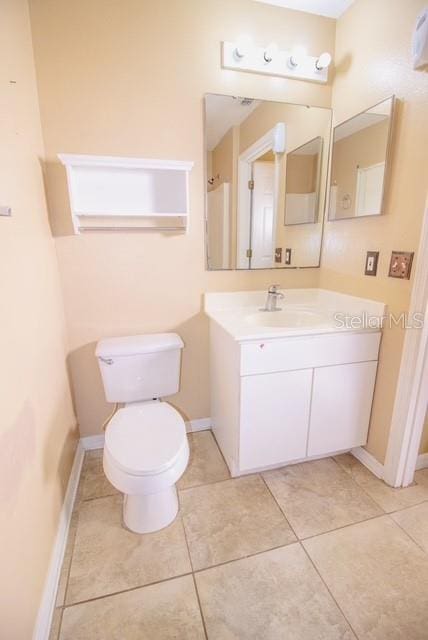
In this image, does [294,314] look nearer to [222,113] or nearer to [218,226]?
[218,226]

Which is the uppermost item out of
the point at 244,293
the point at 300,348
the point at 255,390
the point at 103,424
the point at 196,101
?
the point at 196,101

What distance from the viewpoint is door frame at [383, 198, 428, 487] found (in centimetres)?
124

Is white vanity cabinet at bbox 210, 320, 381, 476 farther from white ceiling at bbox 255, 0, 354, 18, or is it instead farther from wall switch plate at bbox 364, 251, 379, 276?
white ceiling at bbox 255, 0, 354, 18

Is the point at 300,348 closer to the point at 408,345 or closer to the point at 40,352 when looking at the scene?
the point at 408,345

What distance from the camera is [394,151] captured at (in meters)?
1.33

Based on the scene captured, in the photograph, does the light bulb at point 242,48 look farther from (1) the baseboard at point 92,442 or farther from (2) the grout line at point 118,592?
(2) the grout line at point 118,592

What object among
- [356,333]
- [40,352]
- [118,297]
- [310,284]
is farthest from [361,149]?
[40,352]

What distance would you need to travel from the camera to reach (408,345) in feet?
4.41

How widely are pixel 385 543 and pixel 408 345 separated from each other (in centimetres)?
84

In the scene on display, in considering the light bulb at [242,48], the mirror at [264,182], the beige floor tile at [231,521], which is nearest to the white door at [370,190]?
the mirror at [264,182]

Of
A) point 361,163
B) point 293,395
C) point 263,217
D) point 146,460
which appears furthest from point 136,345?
point 361,163

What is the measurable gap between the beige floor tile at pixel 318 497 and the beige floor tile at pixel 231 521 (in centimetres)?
6

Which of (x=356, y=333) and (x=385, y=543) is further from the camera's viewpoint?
(x=356, y=333)

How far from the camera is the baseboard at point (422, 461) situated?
162 centimetres
